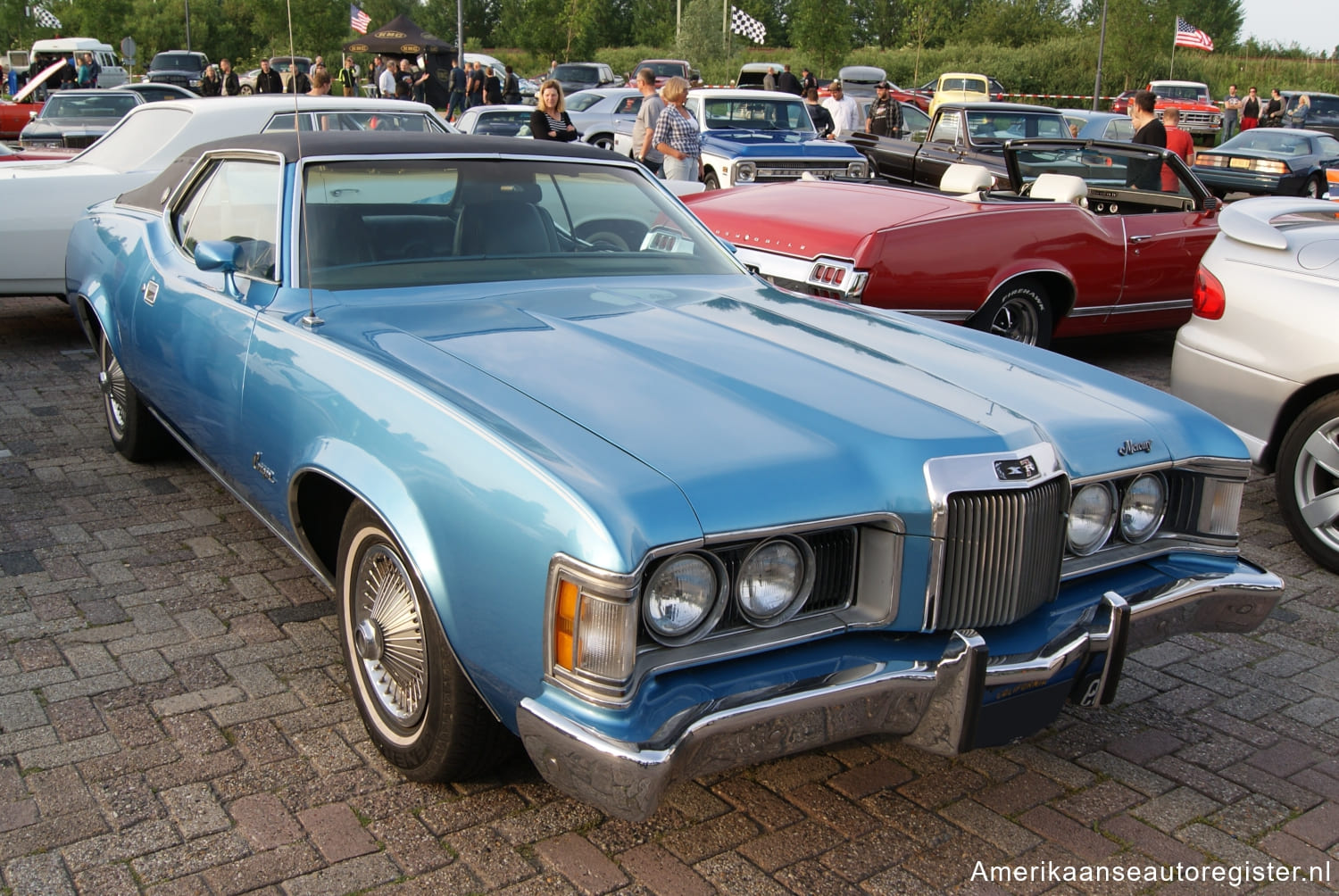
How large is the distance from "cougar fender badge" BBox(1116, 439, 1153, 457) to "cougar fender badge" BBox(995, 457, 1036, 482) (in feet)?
1.25

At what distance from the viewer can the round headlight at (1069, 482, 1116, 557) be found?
2.88m

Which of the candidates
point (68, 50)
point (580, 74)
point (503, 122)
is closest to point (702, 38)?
point (580, 74)

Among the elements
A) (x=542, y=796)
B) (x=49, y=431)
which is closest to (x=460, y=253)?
(x=542, y=796)

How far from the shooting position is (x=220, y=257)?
3674 millimetres

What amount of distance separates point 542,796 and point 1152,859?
140cm

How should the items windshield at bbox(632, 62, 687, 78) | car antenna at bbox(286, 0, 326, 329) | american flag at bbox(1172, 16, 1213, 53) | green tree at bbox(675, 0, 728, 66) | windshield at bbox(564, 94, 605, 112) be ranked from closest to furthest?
car antenna at bbox(286, 0, 326, 329) < windshield at bbox(564, 94, 605, 112) < american flag at bbox(1172, 16, 1213, 53) < windshield at bbox(632, 62, 687, 78) < green tree at bbox(675, 0, 728, 66)

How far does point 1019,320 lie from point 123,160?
565cm

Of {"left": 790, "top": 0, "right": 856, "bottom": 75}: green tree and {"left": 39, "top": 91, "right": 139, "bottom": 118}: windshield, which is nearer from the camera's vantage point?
{"left": 39, "top": 91, "right": 139, "bottom": 118}: windshield

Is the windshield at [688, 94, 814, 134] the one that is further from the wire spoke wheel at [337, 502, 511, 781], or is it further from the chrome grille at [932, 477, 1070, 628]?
the chrome grille at [932, 477, 1070, 628]

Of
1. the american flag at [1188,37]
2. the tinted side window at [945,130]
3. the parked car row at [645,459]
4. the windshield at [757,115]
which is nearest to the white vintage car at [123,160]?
the parked car row at [645,459]

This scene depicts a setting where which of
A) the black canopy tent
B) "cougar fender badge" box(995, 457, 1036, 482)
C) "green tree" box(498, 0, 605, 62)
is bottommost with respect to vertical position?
"cougar fender badge" box(995, 457, 1036, 482)

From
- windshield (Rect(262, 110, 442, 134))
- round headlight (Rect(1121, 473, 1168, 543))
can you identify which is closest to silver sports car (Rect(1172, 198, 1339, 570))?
round headlight (Rect(1121, 473, 1168, 543))

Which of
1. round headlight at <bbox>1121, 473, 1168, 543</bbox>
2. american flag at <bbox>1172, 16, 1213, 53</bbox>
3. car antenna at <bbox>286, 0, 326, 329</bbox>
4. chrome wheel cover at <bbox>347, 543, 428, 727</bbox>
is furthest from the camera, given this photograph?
american flag at <bbox>1172, 16, 1213, 53</bbox>

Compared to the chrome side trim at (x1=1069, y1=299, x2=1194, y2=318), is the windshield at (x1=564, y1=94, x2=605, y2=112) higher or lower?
higher
